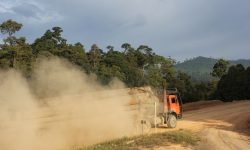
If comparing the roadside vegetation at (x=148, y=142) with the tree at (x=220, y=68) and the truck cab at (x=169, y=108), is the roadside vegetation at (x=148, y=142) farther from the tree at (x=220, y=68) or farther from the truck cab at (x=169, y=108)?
the tree at (x=220, y=68)

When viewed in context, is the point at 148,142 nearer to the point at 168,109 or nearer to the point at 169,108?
the point at 168,109

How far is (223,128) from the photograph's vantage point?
103 feet

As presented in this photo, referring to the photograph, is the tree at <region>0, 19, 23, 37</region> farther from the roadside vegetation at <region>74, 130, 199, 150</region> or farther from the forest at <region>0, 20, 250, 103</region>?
the roadside vegetation at <region>74, 130, 199, 150</region>

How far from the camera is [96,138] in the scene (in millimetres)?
24469

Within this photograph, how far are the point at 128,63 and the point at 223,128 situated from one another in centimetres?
3967

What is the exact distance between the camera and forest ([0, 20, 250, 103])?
49.9 metres

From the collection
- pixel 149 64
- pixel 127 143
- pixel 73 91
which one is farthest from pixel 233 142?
pixel 149 64

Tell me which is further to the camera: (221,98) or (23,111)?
(221,98)

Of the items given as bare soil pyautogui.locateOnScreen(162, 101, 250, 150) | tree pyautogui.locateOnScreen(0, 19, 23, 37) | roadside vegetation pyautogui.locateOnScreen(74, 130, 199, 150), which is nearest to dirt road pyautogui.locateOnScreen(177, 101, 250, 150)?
bare soil pyautogui.locateOnScreen(162, 101, 250, 150)

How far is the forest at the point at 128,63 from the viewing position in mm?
49906

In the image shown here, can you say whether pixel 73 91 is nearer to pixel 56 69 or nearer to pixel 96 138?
pixel 56 69

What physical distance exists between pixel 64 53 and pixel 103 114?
115ft

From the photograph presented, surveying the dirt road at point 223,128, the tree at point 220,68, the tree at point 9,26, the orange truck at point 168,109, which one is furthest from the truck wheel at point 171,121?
the tree at point 220,68

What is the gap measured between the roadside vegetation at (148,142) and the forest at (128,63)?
52.2 feet
